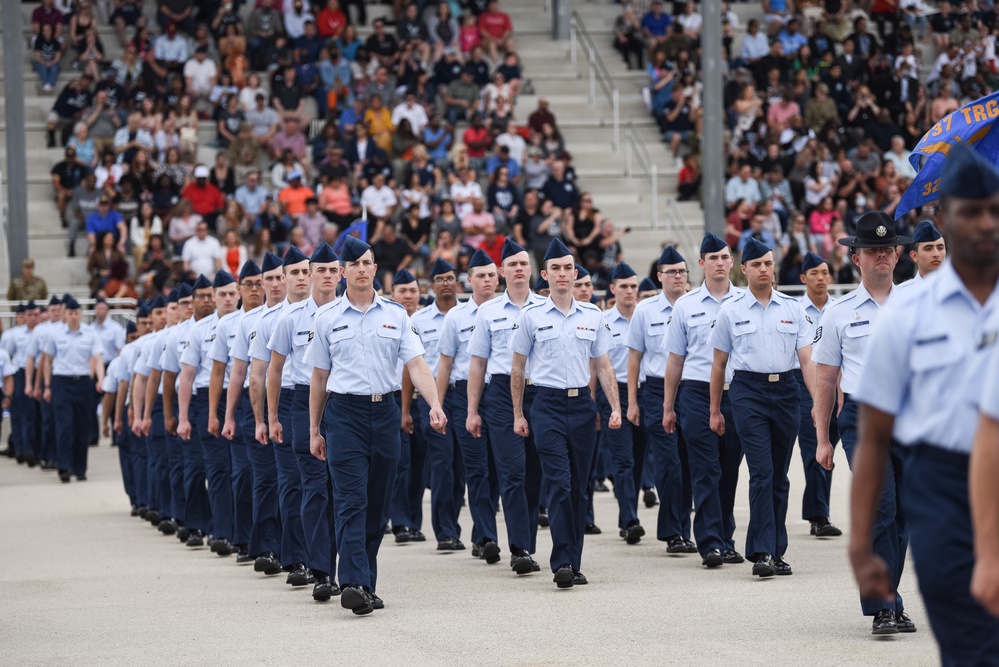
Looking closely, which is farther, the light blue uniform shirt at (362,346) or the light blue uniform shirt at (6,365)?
the light blue uniform shirt at (6,365)

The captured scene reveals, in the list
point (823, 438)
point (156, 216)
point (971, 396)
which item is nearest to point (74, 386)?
point (156, 216)

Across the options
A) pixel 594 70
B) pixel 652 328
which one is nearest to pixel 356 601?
pixel 652 328

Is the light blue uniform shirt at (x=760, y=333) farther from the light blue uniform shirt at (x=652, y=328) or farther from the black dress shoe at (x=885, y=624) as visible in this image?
the black dress shoe at (x=885, y=624)

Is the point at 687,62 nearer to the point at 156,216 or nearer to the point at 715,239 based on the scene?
the point at 156,216

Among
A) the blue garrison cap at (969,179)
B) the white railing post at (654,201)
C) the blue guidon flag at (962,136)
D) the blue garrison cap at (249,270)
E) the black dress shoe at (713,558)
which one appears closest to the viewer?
the blue garrison cap at (969,179)

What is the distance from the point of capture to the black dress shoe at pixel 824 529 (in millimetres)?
13070

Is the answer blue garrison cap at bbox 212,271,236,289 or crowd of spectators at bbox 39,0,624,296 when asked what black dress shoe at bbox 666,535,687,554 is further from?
crowd of spectators at bbox 39,0,624,296

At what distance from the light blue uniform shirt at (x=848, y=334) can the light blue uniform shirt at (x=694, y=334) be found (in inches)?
116

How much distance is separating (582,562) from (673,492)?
3.62ft

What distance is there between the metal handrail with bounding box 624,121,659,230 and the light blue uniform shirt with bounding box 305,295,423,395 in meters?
19.5

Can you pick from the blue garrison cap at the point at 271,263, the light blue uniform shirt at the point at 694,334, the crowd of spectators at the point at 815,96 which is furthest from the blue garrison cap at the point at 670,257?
the crowd of spectators at the point at 815,96

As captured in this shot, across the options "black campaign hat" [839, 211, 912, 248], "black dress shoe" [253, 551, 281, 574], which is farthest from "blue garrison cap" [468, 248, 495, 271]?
"black campaign hat" [839, 211, 912, 248]

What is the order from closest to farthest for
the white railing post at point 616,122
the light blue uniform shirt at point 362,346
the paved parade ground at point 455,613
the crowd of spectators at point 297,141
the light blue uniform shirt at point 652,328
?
1. the paved parade ground at point 455,613
2. the light blue uniform shirt at point 362,346
3. the light blue uniform shirt at point 652,328
4. the crowd of spectators at point 297,141
5. the white railing post at point 616,122

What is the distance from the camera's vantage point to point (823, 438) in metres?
9.16
